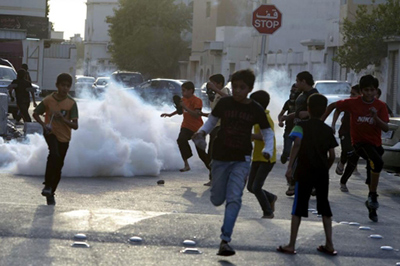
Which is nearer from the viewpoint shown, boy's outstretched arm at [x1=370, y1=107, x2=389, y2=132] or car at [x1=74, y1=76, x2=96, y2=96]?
boy's outstretched arm at [x1=370, y1=107, x2=389, y2=132]

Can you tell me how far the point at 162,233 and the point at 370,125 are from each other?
335cm

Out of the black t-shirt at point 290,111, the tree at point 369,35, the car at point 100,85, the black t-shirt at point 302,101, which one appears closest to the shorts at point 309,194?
the black t-shirt at point 302,101

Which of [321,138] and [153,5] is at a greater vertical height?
[153,5]

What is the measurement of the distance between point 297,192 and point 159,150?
8.00m

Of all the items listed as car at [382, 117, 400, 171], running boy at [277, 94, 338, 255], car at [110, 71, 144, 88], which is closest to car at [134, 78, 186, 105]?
car at [110, 71, 144, 88]

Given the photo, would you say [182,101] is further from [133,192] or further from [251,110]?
[251,110]

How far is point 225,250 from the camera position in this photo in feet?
23.5

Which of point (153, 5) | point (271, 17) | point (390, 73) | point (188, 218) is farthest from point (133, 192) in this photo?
point (153, 5)

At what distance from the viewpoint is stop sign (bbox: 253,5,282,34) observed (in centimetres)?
2044

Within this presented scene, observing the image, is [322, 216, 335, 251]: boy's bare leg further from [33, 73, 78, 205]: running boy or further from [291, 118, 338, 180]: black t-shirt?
[33, 73, 78, 205]: running boy

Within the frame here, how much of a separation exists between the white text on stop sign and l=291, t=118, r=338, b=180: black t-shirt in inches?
505

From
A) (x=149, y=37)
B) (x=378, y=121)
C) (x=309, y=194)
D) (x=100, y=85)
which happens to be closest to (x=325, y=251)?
(x=309, y=194)

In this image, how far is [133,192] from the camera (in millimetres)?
12156

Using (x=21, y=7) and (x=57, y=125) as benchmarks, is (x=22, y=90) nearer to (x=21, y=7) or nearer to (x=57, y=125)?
(x=57, y=125)
